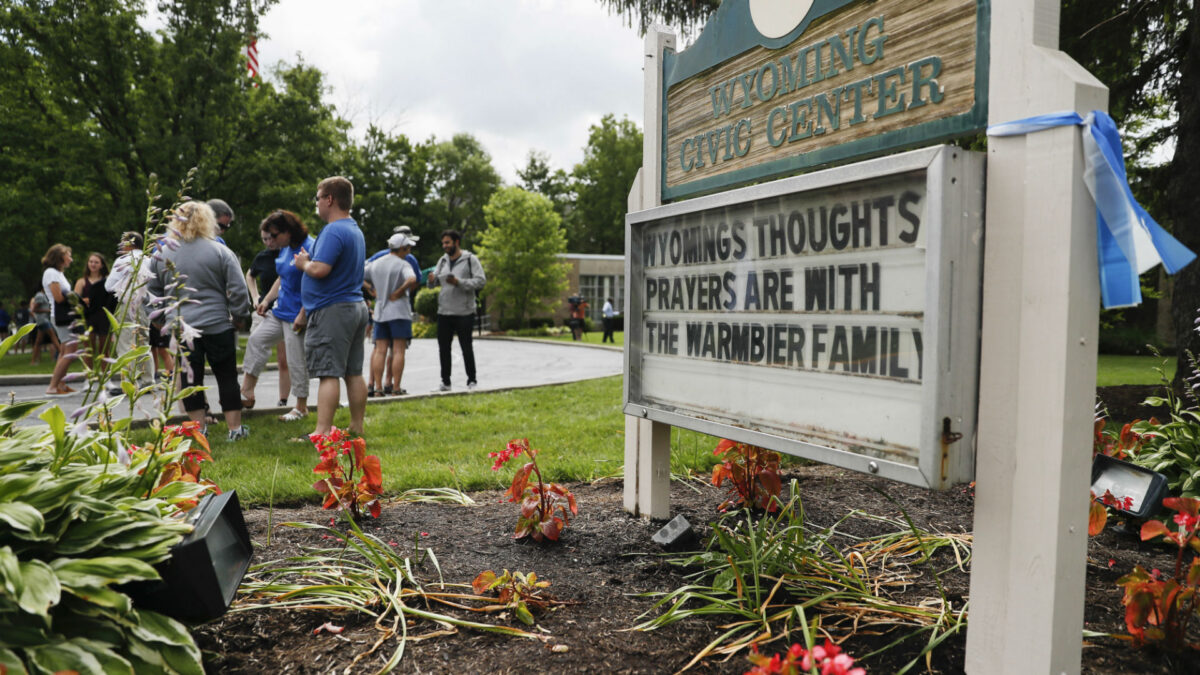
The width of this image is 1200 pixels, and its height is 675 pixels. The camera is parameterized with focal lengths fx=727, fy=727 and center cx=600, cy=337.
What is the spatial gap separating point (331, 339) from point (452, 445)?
112 cm

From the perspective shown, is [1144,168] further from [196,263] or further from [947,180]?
[196,263]

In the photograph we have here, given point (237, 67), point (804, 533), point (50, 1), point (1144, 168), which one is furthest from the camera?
point (237, 67)

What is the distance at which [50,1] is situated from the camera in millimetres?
16812

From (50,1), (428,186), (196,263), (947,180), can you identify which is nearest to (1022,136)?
(947,180)

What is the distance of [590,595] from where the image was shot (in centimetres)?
243

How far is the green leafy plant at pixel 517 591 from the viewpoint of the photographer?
2.23 metres

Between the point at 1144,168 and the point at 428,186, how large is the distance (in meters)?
47.2

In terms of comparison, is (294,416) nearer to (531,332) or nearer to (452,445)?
(452,445)

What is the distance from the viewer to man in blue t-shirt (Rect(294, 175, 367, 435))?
498 cm

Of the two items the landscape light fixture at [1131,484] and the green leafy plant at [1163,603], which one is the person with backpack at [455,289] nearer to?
the landscape light fixture at [1131,484]

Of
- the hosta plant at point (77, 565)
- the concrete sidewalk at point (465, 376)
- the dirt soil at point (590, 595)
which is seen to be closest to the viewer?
the hosta plant at point (77, 565)

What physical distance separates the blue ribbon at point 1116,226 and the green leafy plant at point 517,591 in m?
1.69

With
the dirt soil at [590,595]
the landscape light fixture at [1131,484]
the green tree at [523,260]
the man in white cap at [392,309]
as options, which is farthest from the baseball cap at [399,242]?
the green tree at [523,260]

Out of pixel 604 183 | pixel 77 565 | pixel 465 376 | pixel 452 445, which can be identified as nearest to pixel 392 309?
pixel 452 445
